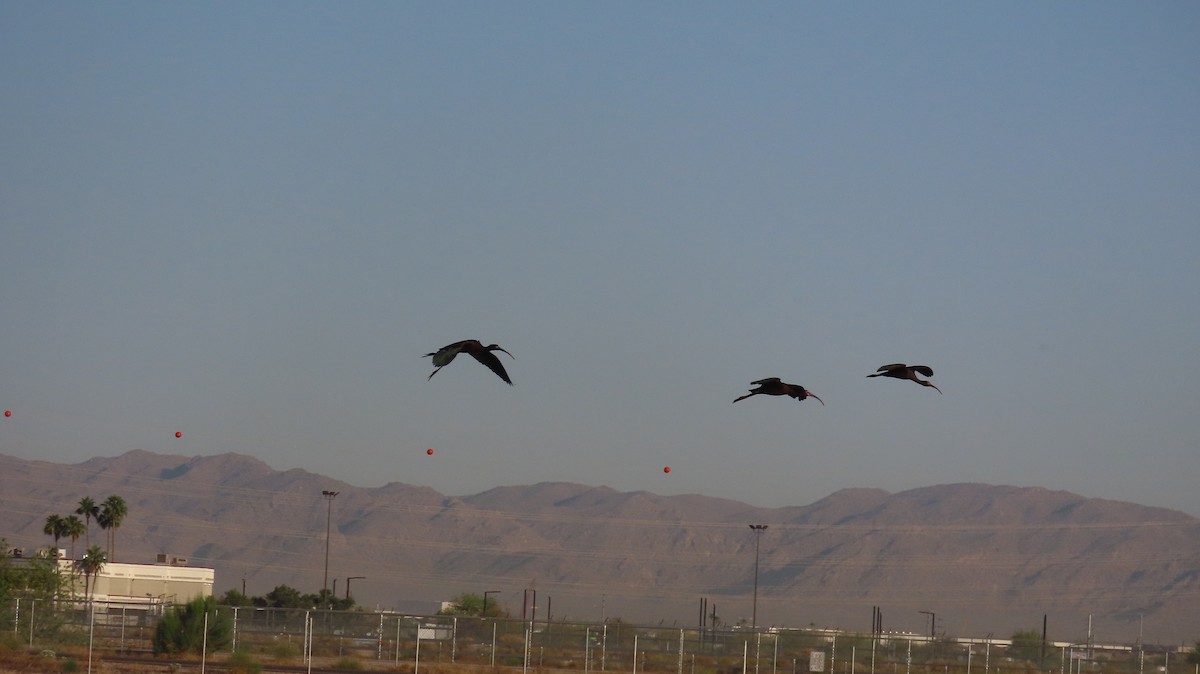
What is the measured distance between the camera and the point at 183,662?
2331 inches

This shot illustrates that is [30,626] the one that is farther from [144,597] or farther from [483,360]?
[144,597]

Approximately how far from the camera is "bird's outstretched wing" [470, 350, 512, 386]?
27750 mm

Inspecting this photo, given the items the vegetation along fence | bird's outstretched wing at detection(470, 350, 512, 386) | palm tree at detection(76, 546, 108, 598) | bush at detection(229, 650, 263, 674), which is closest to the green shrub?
the vegetation along fence

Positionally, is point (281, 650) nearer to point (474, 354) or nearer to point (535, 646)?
point (535, 646)

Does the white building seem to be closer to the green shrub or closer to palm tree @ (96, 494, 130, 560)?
palm tree @ (96, 494, 130, 560)

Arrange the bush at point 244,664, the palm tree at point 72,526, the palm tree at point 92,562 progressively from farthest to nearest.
Answer: the palm tree at point 72,526 → the palm tree at point 92,562 → the bush at point 244,664

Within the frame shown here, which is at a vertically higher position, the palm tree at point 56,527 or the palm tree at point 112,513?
the palm tree at point 112,513

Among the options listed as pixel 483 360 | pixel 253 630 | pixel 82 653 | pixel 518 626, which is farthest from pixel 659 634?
pixel 483 360

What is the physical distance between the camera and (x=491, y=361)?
28.1 metres

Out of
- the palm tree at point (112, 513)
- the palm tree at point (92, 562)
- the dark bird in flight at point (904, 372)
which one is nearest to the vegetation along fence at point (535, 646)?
the dark bird in flight at point (904, 372)

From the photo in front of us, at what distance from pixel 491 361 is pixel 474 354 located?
384 millimetres

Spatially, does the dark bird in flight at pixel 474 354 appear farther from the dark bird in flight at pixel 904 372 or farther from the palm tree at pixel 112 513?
the palm tree at pixel 112 513

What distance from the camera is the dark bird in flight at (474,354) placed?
26.6m

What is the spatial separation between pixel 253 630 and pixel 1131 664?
1467 inches
